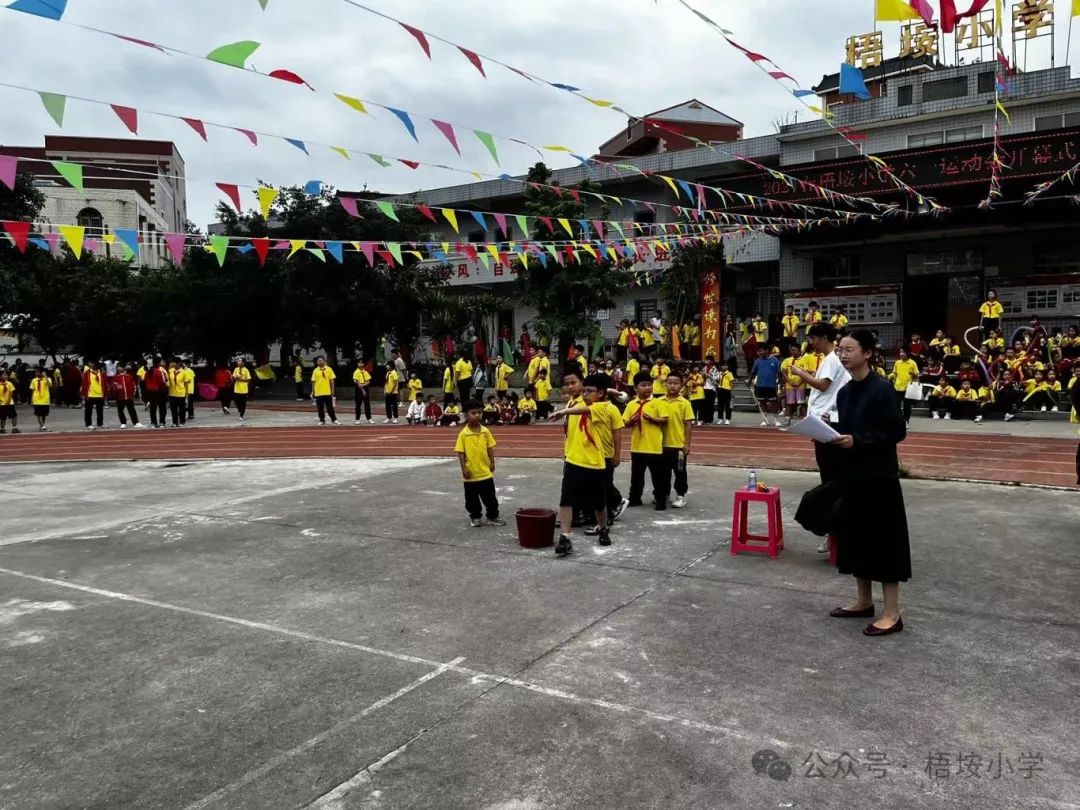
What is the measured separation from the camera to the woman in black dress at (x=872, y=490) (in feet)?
15.3

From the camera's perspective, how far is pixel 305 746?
352 centimetres

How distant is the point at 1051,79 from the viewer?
2156 cm

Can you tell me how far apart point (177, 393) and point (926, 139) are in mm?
20852

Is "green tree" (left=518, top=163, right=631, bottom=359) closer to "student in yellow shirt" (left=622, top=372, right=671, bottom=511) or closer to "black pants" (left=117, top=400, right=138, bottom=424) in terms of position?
"black pants" (left=117, top=400, right=138, bottom=424)

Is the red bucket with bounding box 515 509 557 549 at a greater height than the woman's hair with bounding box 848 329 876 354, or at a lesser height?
lesser

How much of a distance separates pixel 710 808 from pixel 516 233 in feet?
87.6

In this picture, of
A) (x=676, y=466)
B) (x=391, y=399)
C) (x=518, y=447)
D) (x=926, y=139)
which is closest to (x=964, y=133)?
(x=926, y=139)

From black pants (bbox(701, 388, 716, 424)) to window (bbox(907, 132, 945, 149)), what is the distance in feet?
37.2

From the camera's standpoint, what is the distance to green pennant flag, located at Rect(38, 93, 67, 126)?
697 centimetres

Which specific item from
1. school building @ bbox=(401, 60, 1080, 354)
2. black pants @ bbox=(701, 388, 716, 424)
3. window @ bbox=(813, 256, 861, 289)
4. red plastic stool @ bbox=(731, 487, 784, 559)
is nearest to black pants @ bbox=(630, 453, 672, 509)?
red plastic stool @ bbox=(731, 487, 784, 559)

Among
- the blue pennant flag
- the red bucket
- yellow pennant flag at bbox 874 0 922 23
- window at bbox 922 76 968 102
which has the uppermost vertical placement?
window at bbox 922 76 968 102

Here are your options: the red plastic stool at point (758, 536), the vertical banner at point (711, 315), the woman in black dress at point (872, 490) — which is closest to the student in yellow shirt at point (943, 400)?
the vertical banner at point (711, 315)

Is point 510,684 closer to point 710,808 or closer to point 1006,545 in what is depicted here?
point 710,808

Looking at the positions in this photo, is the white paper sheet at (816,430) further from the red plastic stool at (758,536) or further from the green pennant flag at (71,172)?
the green pennant flag at (71,172)
